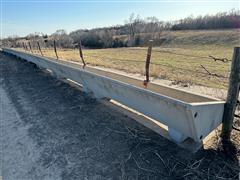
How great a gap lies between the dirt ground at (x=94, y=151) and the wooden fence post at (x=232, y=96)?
0.20 meters

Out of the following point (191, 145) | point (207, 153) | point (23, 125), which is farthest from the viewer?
point (23, 125)

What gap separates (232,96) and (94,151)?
2021 millimetres

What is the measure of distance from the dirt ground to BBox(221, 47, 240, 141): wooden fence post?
0.20 meters

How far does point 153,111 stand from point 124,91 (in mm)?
705

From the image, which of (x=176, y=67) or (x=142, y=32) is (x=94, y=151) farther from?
(x=142, y=32)

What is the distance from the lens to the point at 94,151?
9.84 feet

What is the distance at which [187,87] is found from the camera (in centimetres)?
634

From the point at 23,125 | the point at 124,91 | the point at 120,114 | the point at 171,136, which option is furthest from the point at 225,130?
the point at 23,125

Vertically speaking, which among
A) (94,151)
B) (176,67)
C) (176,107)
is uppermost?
(176,107)

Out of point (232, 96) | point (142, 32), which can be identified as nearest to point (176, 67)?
point (232, 96)

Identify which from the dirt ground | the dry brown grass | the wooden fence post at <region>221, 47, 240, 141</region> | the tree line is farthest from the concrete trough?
the tree line

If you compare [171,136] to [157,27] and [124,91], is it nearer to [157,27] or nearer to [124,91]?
[124,91]

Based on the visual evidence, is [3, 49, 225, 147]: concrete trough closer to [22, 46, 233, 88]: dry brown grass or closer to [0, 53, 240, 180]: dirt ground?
[0, 53, 240, 180]: dirt ground

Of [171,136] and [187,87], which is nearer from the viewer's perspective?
[171,136]
